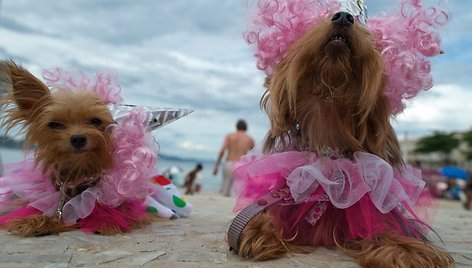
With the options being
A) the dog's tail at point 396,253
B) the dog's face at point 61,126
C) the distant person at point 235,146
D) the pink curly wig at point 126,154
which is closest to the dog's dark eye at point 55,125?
the dog's face at point 61,126

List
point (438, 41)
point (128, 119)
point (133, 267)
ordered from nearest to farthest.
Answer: point (133, 267) → point (438, 41) → point (128, 119)

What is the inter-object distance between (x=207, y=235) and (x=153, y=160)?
2.66ft

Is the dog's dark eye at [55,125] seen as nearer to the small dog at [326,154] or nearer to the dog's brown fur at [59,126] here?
the dog's brown fur at [59,126]

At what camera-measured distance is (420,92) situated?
10.2 feet

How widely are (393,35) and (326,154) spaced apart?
0.89m

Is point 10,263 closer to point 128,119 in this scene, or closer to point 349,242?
point 128,119

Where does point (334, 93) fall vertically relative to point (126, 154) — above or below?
above

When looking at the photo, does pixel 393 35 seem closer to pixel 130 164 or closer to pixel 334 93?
pixel 334 93

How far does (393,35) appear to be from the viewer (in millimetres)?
2977

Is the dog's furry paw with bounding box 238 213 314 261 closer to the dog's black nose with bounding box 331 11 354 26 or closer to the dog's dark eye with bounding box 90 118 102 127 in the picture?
the dog's black nose with bounding box 331 11 354 26

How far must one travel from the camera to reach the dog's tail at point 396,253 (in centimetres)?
234

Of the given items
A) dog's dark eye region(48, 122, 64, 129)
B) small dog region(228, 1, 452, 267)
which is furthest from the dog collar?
dog's dark eye region(48, 122, 64, 129)

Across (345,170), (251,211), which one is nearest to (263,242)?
(251,211)

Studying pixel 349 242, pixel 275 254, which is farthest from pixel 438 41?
pixel 275 254
